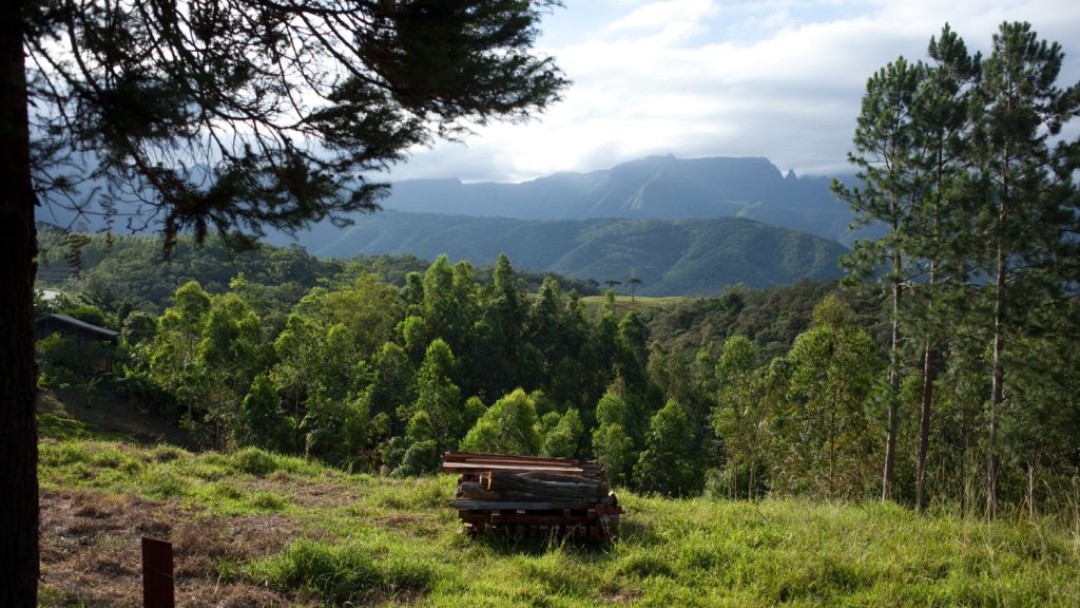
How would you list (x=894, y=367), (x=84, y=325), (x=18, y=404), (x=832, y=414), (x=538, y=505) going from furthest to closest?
(x=84, y=325), (x=832, y=414), (x=894, y=367), (x=538, y=505), (x=18, y=404)

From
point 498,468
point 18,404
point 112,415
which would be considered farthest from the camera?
point 112,415

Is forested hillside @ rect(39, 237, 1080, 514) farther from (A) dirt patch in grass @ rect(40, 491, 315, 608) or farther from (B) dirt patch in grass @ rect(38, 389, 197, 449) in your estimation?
(A) dirt patch in grass @ rect(40, 491, 315, 608)

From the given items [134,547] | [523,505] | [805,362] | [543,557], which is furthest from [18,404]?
[805,362]

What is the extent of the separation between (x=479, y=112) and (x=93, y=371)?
3621 cm

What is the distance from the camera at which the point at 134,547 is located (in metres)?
6.16

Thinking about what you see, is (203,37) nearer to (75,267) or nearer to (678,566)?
(75,267)

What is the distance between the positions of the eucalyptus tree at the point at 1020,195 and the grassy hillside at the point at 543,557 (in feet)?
36.3

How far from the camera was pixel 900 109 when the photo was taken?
19359mm

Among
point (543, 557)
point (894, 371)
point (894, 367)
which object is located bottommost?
point (894, 371)

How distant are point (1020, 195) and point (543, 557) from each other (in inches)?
607

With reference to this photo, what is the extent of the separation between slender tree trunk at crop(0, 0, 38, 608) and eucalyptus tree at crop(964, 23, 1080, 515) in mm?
17163

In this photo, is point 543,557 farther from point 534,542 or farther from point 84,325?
point 84,325

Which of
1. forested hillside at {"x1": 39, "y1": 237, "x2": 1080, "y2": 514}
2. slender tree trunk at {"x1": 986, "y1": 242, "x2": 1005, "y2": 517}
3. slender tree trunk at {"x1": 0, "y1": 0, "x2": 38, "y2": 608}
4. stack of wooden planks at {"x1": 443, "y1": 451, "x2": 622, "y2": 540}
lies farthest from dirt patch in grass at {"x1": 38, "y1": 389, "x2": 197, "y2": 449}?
slender tree trunk at {"x1": 986, "y1": 242, "x2": 1005, "y2": 517}

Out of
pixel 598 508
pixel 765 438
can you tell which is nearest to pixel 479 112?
pixel 598 508
